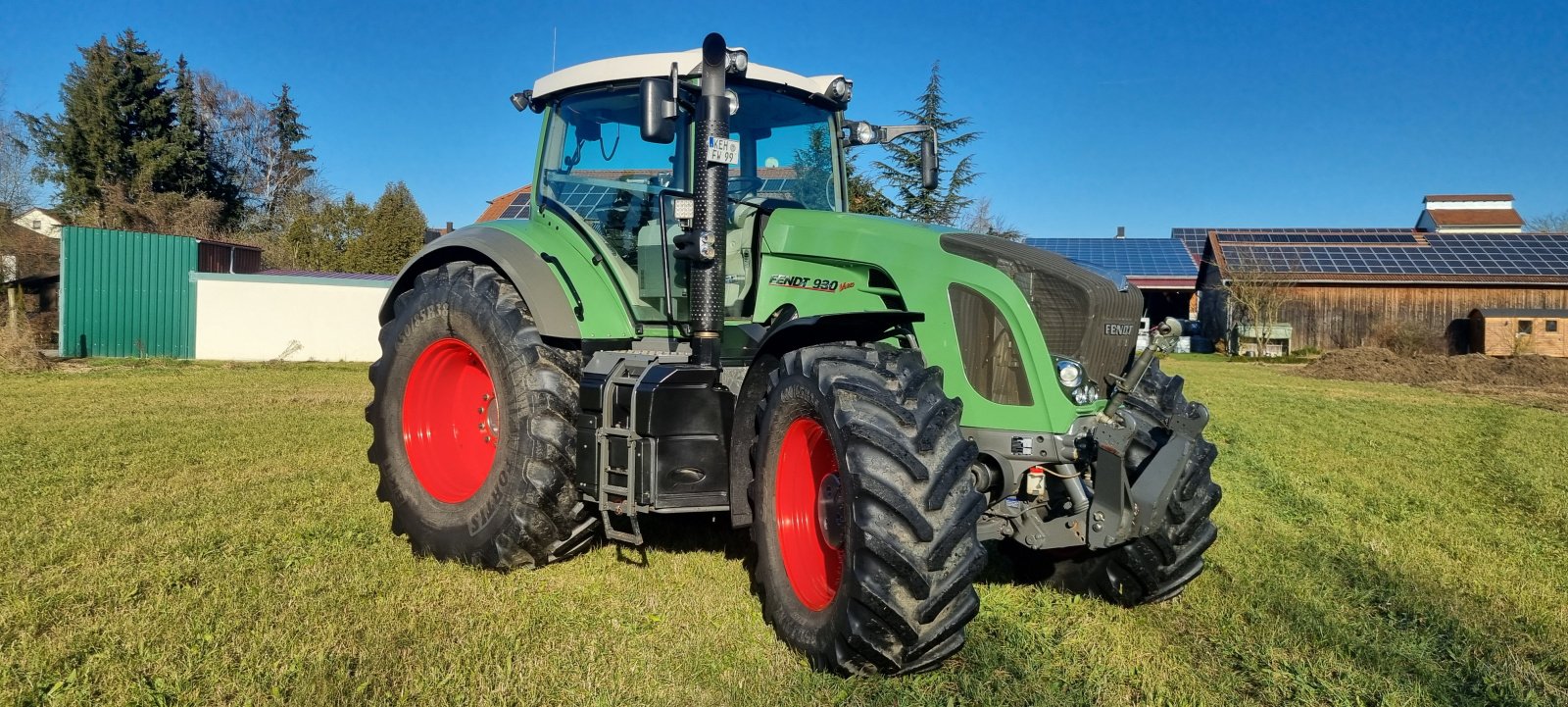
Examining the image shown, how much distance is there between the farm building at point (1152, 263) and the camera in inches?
1516

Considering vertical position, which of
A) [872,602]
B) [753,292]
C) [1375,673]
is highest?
[753,292]

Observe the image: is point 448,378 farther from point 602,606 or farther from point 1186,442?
point 1186,442

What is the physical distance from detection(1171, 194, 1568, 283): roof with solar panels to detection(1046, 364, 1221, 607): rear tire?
31.4 meters

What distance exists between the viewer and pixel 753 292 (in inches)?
189

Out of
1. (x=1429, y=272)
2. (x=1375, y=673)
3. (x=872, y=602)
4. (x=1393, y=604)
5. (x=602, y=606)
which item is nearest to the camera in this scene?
(x=872, y=602)

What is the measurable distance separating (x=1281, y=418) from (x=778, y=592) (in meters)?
11.4

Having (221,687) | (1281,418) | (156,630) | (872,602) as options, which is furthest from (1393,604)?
(1281,418)

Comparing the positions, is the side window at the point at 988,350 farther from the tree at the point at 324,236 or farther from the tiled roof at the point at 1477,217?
the tiled roof at the point at 1477,217

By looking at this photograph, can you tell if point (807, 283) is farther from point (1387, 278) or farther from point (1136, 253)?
point (1136, 253)

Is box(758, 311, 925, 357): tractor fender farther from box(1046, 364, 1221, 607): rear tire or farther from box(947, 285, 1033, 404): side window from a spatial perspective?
box(1046, 364, 1221, 607): rear tire

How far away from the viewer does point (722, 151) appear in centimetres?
431

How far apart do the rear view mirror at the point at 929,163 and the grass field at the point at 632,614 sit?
77.4 inches

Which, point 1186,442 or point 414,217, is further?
point 414,217

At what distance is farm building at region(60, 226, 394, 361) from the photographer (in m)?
20.3
